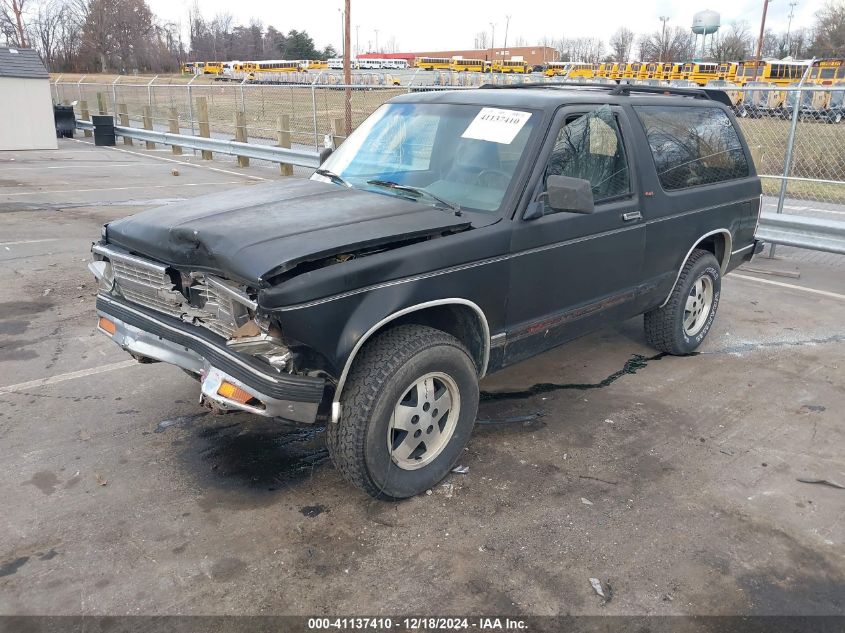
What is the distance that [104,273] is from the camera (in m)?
3.93

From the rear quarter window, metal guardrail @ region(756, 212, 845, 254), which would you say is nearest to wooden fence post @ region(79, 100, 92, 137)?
metal guardrail @ region(756, 212, 845, 254)

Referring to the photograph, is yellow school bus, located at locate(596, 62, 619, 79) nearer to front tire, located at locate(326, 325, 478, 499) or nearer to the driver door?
the driver door

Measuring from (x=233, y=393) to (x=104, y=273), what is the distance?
1414mm

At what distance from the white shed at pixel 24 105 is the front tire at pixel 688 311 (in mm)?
21502

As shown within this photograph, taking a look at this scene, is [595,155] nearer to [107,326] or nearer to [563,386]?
[563,386]

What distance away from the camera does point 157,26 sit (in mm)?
84062

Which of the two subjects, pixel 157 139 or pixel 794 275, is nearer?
pixel 794 275

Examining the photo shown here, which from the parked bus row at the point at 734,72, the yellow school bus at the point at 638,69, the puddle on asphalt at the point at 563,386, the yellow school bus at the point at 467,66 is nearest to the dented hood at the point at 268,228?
the puddle on asphalt at the point at 563,386

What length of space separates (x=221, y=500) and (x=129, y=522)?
1.43 ft

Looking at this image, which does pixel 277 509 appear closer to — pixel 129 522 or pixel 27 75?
pixel 129 522

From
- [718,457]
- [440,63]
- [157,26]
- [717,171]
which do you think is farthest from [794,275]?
[157,26]

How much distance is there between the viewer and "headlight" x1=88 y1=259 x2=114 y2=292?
392cm

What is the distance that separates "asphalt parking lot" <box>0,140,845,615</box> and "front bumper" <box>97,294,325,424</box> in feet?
2.17

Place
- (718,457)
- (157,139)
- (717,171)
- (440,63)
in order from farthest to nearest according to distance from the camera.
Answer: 1. (440,63)
2. (157,139)
3. (717,171)
4. (718,457)
